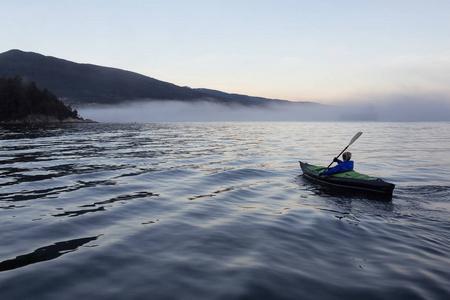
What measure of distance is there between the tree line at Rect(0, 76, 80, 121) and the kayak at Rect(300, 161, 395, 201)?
125528 millimetres

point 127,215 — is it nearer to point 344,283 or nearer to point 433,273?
point 344,283

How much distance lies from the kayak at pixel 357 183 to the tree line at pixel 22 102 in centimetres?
12553

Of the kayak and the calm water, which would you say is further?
the kayak

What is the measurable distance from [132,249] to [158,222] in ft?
7.13

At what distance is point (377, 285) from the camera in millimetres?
5863

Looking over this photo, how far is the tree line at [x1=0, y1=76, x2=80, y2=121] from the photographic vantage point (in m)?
108

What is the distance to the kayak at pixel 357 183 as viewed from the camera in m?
13.6

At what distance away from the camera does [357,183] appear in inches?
579

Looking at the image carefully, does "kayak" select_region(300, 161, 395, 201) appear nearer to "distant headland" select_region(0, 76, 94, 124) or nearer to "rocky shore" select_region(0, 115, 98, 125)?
"distant headland" select_region(0, 76, 94, 124)

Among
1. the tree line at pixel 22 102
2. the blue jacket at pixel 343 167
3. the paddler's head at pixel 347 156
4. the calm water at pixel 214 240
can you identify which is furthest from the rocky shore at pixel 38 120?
the paddler's head at pixel 347 156

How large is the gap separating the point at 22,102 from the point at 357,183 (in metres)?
129

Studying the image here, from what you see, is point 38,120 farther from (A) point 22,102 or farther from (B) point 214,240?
(B) point 214,240

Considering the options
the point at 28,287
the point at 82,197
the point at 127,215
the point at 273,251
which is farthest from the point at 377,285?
the point at 82,197

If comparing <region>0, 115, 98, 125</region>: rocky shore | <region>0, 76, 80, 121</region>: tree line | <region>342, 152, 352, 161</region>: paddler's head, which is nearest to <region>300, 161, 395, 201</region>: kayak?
<region>342, 152, 352, 161</region>: paddler's head
